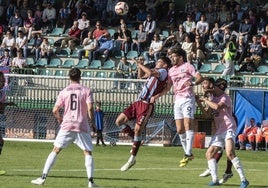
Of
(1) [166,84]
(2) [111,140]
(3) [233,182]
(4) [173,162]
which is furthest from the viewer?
(2) [111,140]

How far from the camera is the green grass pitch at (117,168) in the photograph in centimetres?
1953

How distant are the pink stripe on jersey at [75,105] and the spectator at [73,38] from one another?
25.0 meters

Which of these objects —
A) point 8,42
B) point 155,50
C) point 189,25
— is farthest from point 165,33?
point 8,42

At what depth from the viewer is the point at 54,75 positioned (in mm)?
39531

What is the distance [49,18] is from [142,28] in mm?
5181

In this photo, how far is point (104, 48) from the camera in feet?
137

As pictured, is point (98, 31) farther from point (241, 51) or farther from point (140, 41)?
point (241, 51)

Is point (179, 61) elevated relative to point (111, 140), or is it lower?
elevated

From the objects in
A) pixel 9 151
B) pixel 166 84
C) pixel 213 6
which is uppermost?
pixel 213 6

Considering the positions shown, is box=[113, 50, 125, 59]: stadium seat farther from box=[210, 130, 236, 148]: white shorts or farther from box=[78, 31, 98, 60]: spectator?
box=[210, 130, 236, 148]: white shorts

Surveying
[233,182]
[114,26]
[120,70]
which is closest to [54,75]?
[120,70]

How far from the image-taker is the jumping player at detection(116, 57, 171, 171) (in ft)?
72.2

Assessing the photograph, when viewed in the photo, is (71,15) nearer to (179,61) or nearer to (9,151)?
(9,151)

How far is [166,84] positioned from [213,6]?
856 inches
